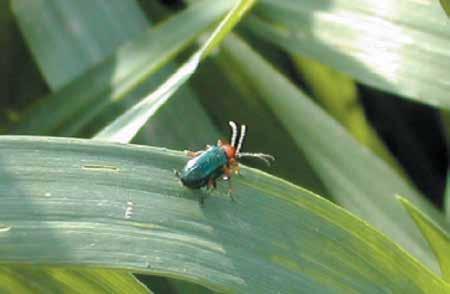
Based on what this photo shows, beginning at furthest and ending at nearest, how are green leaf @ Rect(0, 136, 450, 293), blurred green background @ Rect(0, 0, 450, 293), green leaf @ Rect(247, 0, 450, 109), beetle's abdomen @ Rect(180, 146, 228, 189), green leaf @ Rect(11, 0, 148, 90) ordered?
1. green leaf @ Rect(11, 0, 148, 90)
2. blurred green background @ Rect(0, 0, 450, 293)
3. green leaf @ Rect(247, 0, 450, 109)
4. beetle's abdomen @ Rect(180, 146, 228, 189)
5. green leaf @ Rect(0, 136, 450, 293)

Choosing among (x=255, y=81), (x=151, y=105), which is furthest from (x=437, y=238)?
(x=255, y=81)

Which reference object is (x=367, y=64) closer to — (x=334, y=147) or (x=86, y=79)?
(x=334, y=147)

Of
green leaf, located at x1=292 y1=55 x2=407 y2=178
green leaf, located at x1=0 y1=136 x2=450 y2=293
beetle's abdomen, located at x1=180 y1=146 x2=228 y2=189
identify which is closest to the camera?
green leaf, located at x1=0 y1=136 x2=450 y2=293

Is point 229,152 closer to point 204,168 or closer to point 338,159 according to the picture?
point 204,168

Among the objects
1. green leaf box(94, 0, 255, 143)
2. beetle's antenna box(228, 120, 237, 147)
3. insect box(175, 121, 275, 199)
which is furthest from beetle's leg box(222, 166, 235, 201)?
beetle's antenna box(228, 120, 237, 147)

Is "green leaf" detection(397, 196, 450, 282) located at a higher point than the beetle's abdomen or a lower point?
lower

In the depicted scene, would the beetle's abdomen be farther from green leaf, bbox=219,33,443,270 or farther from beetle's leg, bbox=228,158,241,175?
green leaf, bbox=219,33,443,270
